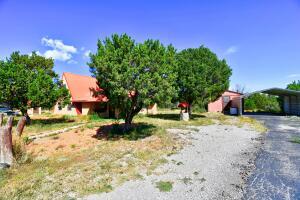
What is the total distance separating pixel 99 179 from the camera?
6.91m

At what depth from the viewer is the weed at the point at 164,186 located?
6.18m

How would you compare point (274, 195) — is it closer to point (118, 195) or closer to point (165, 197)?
point (165, 197)

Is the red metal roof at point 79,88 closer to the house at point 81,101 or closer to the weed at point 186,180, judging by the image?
the house at point 81,101

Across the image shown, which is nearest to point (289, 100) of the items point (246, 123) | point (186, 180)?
point (246, 123)

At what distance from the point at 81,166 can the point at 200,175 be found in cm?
457

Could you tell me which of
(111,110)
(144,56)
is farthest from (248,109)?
(144,56)

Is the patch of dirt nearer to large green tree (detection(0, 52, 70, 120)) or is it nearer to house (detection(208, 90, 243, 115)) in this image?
large green tree (detection(0, 52, 70, 120))

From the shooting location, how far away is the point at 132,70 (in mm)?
11898

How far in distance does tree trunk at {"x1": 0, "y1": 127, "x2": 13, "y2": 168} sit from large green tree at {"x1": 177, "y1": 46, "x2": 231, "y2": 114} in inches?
606

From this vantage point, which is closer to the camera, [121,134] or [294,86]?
[121,134]

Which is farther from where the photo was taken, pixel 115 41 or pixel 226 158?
pixel 115 41

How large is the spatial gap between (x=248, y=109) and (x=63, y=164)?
1578 inches

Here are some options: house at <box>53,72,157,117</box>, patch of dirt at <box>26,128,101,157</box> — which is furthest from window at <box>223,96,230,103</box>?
patch of dirt at <box>26,128,101,157</box>

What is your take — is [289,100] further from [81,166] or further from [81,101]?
[81,166]
